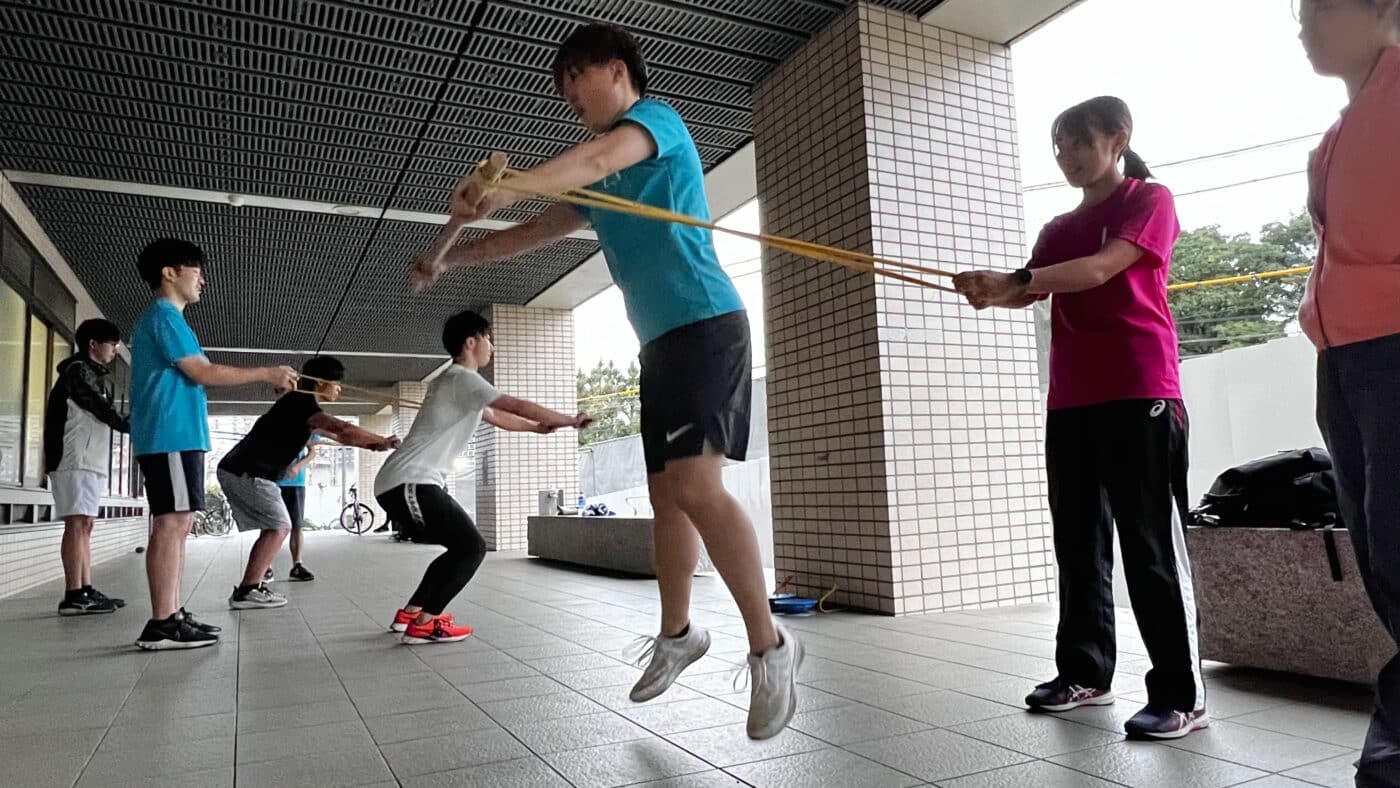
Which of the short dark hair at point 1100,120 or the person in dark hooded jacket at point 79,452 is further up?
the short dark hair at point 1100,120

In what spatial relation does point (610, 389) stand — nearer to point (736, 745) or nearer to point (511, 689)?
point (511, 689)

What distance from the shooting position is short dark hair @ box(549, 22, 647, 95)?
1.84 meters

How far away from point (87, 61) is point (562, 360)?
6.29m

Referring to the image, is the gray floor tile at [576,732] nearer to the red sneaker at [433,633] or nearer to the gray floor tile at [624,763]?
the gray floor tile at [624,763]

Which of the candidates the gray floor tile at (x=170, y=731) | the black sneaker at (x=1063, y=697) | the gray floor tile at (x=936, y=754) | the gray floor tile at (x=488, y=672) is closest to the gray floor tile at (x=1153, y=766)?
the gray floor tile at (x=936, y=754)

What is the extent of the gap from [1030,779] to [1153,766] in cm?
26

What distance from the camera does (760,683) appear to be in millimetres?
1739

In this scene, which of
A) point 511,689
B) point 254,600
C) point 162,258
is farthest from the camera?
point 254,600

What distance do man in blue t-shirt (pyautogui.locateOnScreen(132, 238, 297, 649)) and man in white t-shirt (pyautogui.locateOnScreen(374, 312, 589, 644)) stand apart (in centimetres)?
56

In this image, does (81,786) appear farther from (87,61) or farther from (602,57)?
(87,61)

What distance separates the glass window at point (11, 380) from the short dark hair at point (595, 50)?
593 centimetres

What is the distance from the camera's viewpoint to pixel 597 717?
213 centimetres

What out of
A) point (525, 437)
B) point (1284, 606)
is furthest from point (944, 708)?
point (525, 437)

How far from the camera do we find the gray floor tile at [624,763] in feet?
5.40
